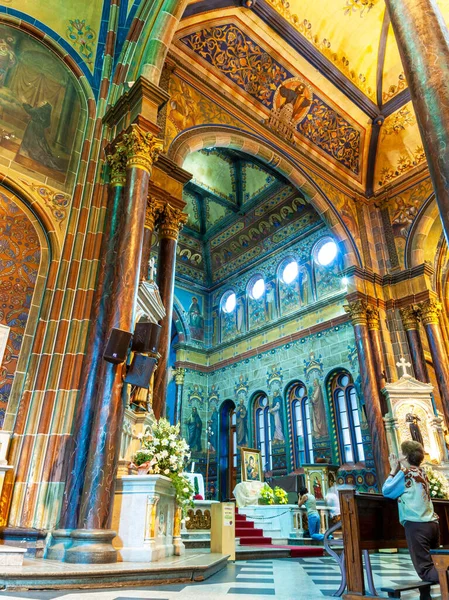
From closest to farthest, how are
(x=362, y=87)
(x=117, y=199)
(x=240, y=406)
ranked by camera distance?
1. (x=117, y=199)
2. (x=362, y=87)
3. (x=240, y=406)

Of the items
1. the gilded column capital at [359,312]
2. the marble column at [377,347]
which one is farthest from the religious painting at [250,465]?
the gilded column capital at [359,312]

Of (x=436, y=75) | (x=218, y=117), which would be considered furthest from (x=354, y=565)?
(x=218, y=117)

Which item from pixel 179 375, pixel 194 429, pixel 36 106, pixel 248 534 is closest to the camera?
pixel 36 106

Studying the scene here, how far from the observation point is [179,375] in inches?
666

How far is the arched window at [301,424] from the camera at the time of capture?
13414 millimetres

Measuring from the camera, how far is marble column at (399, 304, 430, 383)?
1127 centimetres

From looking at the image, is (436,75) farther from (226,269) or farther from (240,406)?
(226,269)

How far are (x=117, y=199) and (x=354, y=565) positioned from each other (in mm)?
5661

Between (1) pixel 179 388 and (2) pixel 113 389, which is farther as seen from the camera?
(1) pixel 179 388

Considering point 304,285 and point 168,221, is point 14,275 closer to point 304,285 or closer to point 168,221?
point 168,221

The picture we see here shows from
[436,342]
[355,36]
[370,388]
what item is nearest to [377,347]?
[370,388]

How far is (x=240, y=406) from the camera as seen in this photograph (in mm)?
15898

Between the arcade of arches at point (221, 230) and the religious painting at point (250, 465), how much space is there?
150 cm

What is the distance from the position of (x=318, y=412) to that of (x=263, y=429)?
2642 millimetres
